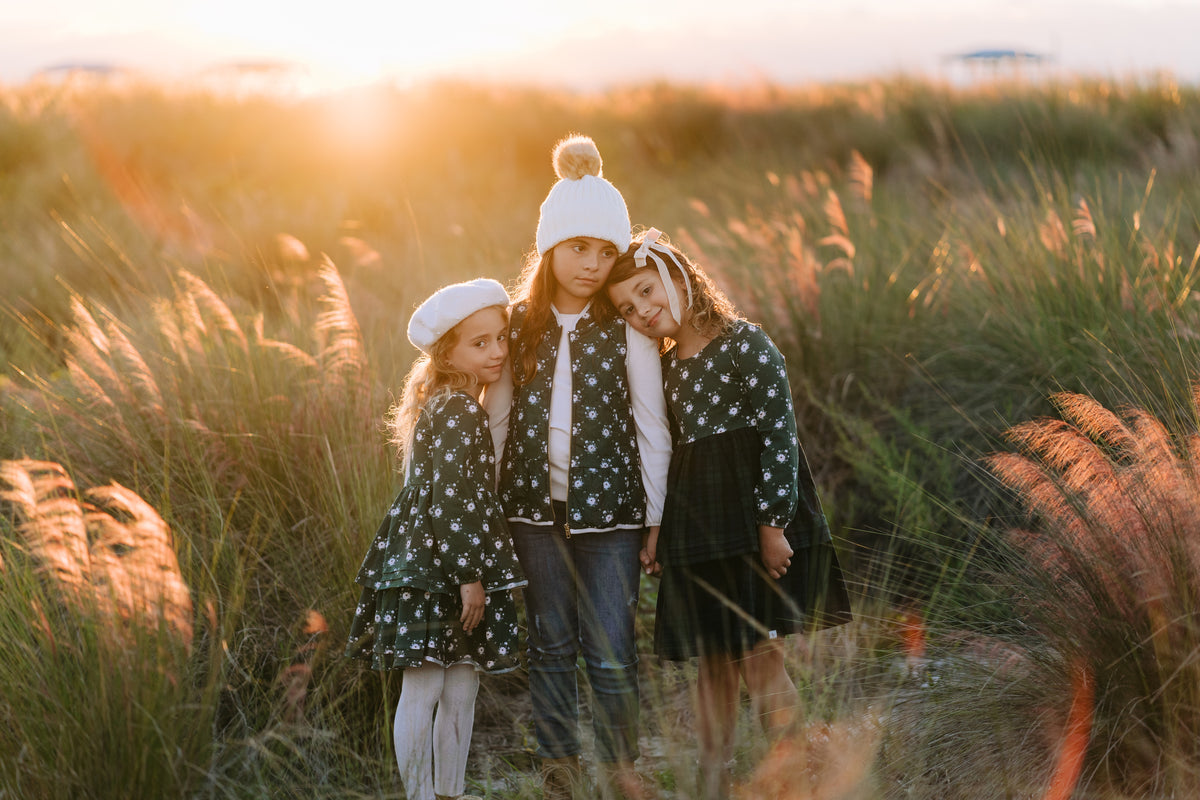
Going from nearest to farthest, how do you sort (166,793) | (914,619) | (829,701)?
1. (166,793)
2. (829,701)
3. (914,619)

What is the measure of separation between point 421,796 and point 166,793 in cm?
71

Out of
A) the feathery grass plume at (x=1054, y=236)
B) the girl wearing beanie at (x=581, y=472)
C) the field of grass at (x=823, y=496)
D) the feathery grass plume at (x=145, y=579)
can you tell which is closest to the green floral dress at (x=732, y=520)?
the girl wearing beanie at (x=581, y=472)

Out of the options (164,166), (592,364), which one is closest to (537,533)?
(592,364)

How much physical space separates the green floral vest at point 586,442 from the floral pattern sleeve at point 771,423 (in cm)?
40

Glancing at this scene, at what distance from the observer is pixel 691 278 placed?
3082mm

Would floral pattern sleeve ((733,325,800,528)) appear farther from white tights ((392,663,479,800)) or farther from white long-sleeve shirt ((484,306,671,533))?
white tights ((392,663,479,800))

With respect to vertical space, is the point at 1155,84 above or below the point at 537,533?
above

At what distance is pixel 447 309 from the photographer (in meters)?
2.96

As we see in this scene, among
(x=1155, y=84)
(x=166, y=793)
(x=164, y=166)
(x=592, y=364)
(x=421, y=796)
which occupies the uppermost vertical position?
(x=1155, y=84)

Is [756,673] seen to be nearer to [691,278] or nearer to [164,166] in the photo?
[691,278]

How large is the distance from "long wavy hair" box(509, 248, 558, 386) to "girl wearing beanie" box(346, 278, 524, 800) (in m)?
0.09

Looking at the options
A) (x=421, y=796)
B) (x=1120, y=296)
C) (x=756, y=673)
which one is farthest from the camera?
(x=1120, y=296)

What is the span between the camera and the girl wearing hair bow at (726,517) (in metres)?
2.96

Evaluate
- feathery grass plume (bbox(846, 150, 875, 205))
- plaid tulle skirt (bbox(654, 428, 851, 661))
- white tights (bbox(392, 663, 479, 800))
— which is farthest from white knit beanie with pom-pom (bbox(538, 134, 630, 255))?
feathery grass plume (bbox(846, 150, 875, 205))
